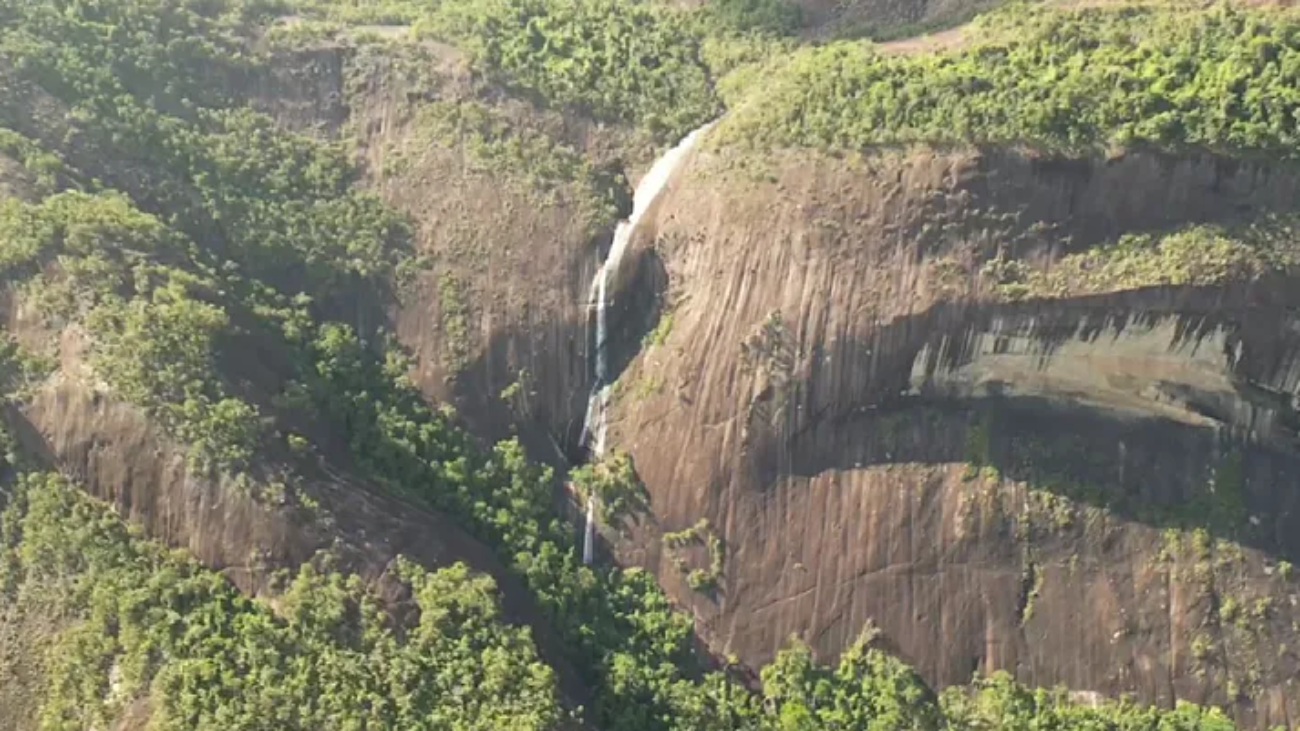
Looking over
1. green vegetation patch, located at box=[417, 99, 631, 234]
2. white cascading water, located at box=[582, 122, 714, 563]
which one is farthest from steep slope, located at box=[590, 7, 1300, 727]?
green vegetation patch, located at box=[417, 99, 631, 234]

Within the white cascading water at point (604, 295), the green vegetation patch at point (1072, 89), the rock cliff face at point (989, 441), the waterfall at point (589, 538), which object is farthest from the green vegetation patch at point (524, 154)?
the waterfall at point (589, 538)

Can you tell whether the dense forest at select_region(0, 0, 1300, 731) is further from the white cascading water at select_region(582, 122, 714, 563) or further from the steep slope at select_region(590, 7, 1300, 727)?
the white cascading water at select_region(582, 122, 714, 563)

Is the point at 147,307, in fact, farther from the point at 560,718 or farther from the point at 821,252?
the point at 821,252

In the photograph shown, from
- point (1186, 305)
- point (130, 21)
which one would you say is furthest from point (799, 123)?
point (130, 21)

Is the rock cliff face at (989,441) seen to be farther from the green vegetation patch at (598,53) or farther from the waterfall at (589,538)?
the green vegetation patch at (598,53)

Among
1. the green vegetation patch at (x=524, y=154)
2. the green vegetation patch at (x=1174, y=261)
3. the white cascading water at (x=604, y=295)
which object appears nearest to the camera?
the green vegetation patch at (x=1174, y=261)
